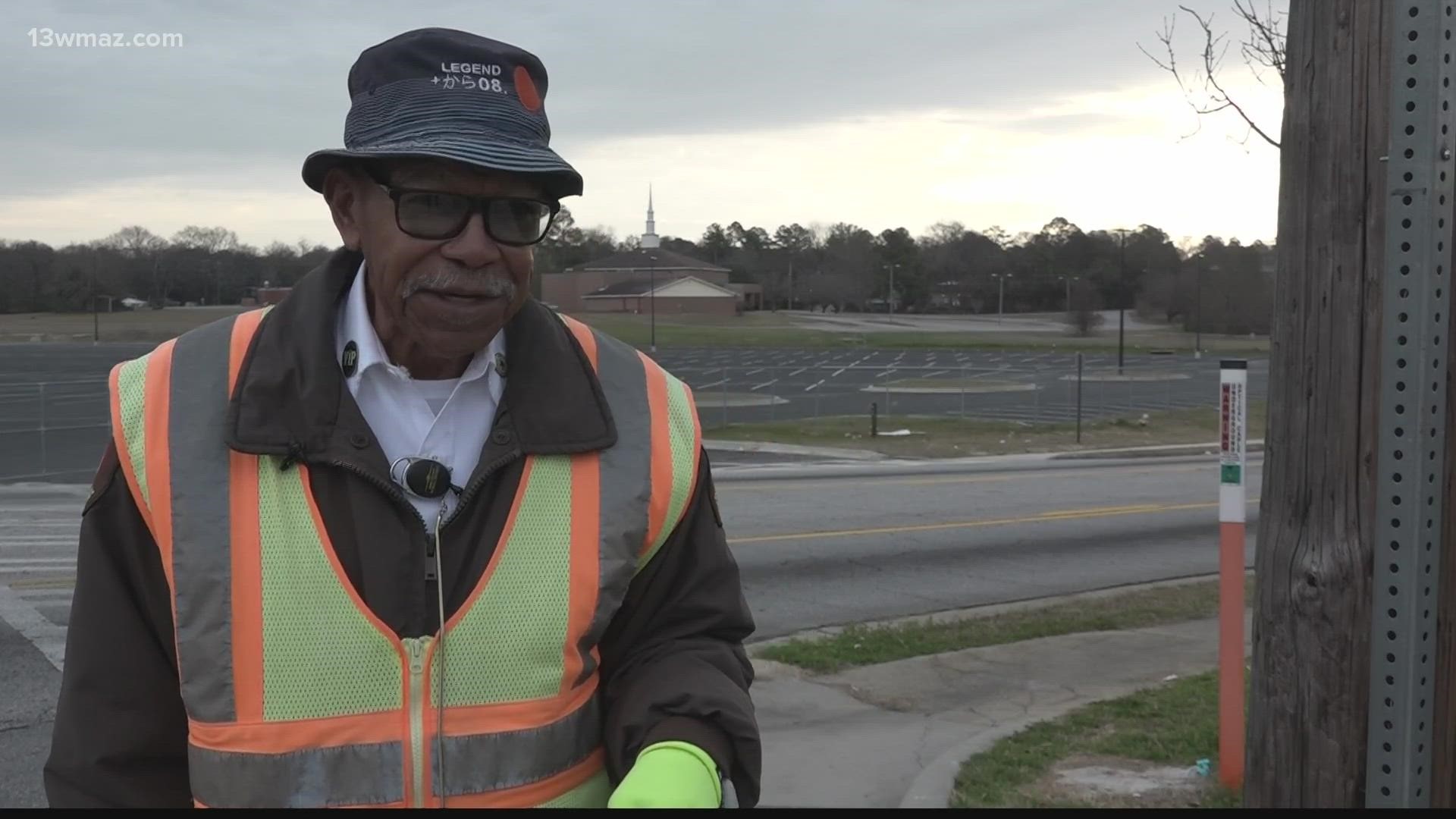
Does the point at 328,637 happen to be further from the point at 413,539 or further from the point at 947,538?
the point at 947,538

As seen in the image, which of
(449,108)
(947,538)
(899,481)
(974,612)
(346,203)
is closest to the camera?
(449,108)

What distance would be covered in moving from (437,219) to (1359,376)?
5.57 ft

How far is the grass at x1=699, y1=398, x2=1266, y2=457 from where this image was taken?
2473 cm

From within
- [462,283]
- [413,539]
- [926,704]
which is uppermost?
[462,283]

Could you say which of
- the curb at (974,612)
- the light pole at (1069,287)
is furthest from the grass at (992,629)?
the light pole at (1069,287)

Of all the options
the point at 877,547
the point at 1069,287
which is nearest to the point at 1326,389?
the point at 877,547

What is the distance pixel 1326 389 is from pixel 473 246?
5.32 feet

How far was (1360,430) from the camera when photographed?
2512 mm

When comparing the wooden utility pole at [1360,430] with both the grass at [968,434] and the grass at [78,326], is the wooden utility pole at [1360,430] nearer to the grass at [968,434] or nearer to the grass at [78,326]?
the grass at [968,434]

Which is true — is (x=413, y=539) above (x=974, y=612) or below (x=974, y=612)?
above

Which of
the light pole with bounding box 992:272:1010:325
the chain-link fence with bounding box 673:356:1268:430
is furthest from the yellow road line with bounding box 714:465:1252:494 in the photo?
the light pole with bounding box 992:272:1010:325

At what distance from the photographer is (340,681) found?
1.93 m

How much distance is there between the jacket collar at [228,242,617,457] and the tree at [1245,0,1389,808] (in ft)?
4.61

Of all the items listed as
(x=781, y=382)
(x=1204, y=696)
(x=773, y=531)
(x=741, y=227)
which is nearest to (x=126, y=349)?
(x=781, y=382)
